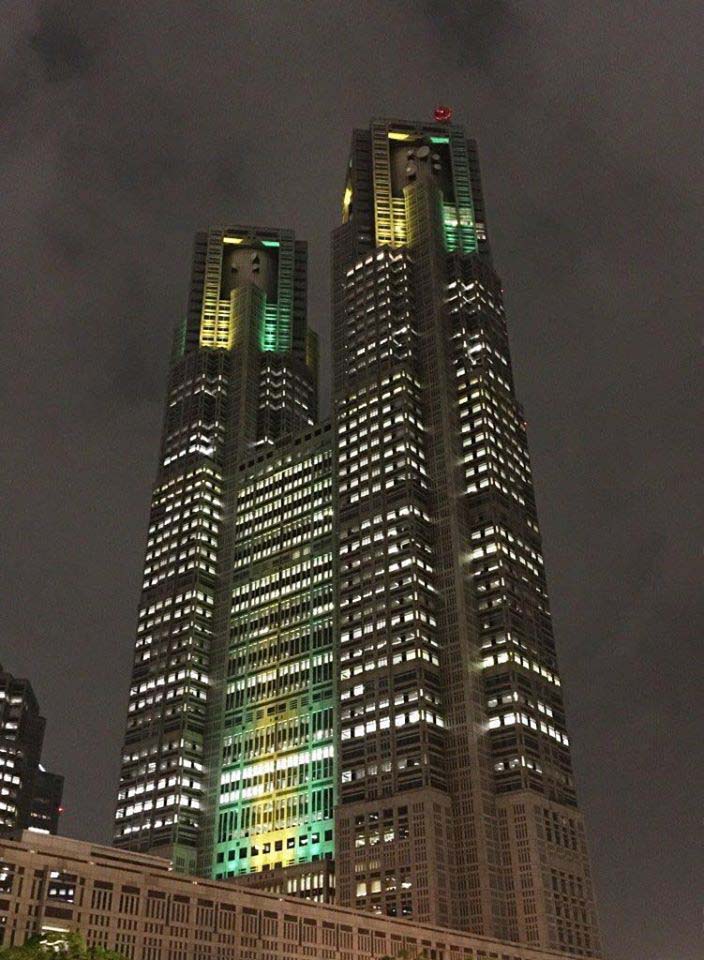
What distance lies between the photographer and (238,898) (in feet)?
427

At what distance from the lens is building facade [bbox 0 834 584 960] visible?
112250mm

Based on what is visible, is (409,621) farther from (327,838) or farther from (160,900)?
(160,900)

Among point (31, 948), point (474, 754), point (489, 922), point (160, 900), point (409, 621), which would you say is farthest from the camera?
point (409, 621)

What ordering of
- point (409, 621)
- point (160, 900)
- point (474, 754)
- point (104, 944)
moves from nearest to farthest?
point (104, 944) → point (160, 900) → point (474, 754) → point (409, 621)

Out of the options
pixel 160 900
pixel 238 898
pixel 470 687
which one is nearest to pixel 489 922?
pixel 470 687

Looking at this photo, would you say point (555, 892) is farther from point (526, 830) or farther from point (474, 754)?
point (474, 754)

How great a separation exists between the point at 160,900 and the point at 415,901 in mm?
58487

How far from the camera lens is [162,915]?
122 meters

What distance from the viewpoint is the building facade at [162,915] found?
11225 centimetres

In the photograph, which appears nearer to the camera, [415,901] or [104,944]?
[104,944]

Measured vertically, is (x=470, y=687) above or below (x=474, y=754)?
above

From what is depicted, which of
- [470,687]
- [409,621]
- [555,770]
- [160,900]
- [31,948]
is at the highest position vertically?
[409,621]

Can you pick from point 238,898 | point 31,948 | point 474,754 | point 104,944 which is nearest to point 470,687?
point 474,754

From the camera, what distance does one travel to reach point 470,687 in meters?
188
